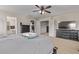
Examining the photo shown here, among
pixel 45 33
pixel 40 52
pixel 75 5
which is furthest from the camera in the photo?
pixel 45 33

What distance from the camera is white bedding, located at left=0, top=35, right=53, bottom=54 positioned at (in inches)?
52.3

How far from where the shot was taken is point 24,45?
1.40 meters

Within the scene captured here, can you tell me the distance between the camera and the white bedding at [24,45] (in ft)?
4.36

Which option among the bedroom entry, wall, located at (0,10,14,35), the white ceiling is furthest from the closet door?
the bedroom entry

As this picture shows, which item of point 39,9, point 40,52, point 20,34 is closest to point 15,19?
point 20,34

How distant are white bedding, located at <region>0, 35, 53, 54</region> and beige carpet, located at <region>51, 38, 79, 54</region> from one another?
0.38 feet

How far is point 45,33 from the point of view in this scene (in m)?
1.48

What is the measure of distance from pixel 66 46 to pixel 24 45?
0.61 metres

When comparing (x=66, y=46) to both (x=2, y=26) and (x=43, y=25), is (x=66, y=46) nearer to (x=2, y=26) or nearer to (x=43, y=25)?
(x=43, y=25)

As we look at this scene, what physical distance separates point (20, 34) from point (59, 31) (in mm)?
599

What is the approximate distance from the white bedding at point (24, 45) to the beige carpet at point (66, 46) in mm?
116

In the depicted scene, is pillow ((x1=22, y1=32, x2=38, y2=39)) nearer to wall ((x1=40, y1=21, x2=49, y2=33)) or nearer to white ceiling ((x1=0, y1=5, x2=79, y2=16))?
wall ((x1=40, y1=21, x2=49, y2=33))

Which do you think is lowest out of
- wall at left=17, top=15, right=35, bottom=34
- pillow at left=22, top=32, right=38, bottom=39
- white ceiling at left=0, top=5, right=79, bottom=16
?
pillow at left=22, top=32, right=38, bottom=39

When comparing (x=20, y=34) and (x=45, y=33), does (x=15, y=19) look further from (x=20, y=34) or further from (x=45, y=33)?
(x=45, y=33)
